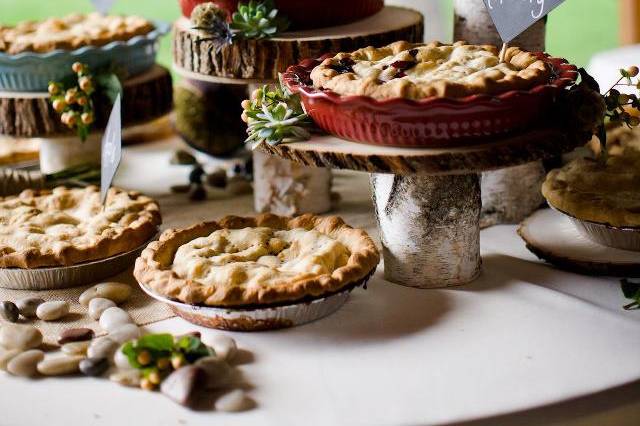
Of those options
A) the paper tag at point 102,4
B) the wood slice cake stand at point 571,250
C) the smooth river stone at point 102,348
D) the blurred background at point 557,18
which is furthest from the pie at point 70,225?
the blurred background at point 557,18

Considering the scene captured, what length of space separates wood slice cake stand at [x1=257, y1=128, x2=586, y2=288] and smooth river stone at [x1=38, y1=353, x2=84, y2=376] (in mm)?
466

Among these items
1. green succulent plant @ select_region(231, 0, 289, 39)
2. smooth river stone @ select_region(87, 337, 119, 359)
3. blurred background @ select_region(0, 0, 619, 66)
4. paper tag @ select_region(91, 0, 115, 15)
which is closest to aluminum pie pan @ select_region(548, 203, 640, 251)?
green succulent plant @ select_region(231, 0, 289, 39)

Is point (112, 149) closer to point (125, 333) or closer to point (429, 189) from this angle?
point (125, 333)

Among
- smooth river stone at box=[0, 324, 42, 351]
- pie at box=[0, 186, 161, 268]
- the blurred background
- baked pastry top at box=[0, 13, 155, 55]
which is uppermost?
baked pastry top at box=[0, 13, 155, 55]

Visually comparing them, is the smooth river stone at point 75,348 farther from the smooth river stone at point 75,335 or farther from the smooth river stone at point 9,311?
the smooth river stone at point 9,311

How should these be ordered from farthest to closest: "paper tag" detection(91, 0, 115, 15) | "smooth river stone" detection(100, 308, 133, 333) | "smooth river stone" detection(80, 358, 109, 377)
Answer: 1. "paper tag" detection(91, 0, 115, 15)
2. "smooth river stone" detection(100, 308, 133, 333)
3. "smooth river stone" detection(80, 358, 109, 377)

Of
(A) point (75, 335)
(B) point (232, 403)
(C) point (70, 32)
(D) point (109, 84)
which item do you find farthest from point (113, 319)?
(C) point (70, 32)

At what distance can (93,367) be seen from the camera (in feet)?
4.55

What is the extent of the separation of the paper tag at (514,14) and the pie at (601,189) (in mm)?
351

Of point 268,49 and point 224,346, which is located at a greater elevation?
point 268,49

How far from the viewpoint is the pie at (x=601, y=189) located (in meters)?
1.67

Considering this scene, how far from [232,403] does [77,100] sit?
101cm

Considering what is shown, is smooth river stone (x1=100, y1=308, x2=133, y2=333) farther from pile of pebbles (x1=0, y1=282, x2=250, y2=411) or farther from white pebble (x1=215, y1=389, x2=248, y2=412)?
white pebble (x1=215, y1=389, x2=248, y2=412)

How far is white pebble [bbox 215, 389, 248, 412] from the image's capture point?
1.29 m
